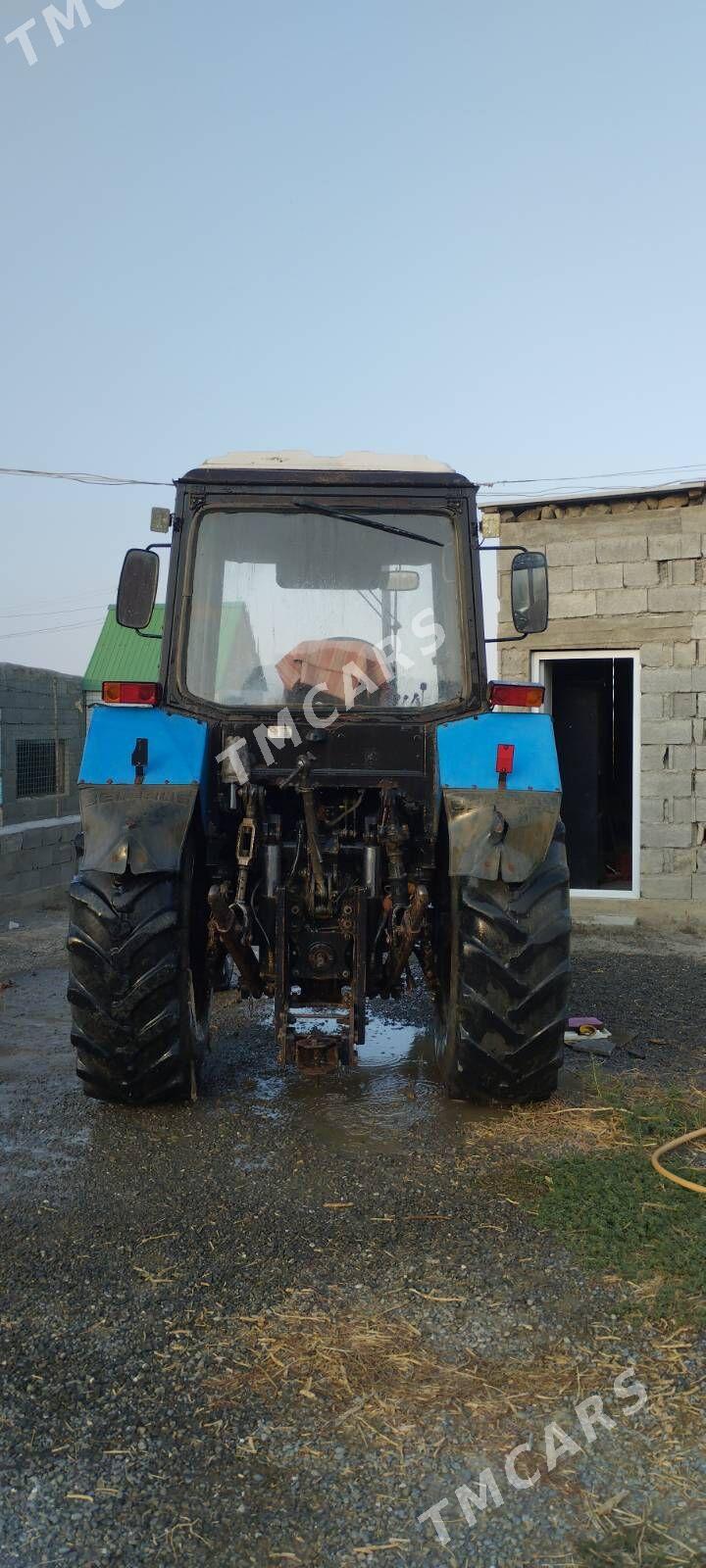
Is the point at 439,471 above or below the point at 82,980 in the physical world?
above

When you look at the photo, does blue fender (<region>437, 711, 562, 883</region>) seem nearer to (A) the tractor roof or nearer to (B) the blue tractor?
(B) the blue tractor

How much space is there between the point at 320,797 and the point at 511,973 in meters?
1.10

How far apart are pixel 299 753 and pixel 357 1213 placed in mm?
1760

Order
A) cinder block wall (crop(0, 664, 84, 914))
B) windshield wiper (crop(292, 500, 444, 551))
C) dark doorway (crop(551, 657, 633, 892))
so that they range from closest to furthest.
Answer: windshield wiper (crop(292, 500, 444, 551)), cinder block wall (crop(0, 664, 84, 914)), dark doorway (crop(551, 657, 633, 892))

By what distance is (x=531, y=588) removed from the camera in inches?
179

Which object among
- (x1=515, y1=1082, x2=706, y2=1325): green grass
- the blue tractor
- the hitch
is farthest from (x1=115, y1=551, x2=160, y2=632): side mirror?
(x1=515, y1=1082, x2=706, y2=1325): green grass

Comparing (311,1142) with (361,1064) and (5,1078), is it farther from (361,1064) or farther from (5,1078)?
(5,1078)

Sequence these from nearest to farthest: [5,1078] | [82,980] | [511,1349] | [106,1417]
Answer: [106,1417]
[511,1349]
[82,980]
[5,1078]

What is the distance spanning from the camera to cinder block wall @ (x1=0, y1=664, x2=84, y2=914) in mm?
9328

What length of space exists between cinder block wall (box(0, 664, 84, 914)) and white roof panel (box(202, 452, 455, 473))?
538 centimetres

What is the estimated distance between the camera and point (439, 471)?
4.56m

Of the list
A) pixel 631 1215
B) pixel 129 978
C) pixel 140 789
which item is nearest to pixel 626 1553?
pixel 631 1215

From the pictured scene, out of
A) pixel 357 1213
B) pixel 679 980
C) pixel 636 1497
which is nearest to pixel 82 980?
pixel 357 1213

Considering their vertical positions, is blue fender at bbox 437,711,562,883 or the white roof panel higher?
the white roof panel
